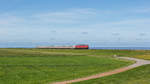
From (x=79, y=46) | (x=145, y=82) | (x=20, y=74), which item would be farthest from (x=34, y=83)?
(x=79, y=46)

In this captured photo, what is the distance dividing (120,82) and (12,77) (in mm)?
9706

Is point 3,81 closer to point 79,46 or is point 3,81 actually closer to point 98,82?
point 98,82

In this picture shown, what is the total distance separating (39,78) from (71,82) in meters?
3.45

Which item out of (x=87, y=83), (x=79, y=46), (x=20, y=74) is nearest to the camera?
(x=87, y=83)

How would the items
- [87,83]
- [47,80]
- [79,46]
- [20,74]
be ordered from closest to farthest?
[87,83], [47,80], [20,74], [79,46]

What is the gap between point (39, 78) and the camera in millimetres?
20016

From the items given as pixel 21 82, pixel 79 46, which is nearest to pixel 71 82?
pixel 21 82

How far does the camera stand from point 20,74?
21375mm

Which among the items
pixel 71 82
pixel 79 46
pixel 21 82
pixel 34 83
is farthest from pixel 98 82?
pixel 79 46

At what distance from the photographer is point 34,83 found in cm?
1806

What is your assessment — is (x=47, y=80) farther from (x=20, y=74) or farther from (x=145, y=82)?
(x=145, y=82)

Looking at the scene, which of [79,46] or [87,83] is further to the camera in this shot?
[79,46]

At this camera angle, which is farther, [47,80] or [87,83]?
[47,80]

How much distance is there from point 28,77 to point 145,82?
34.3 feet
